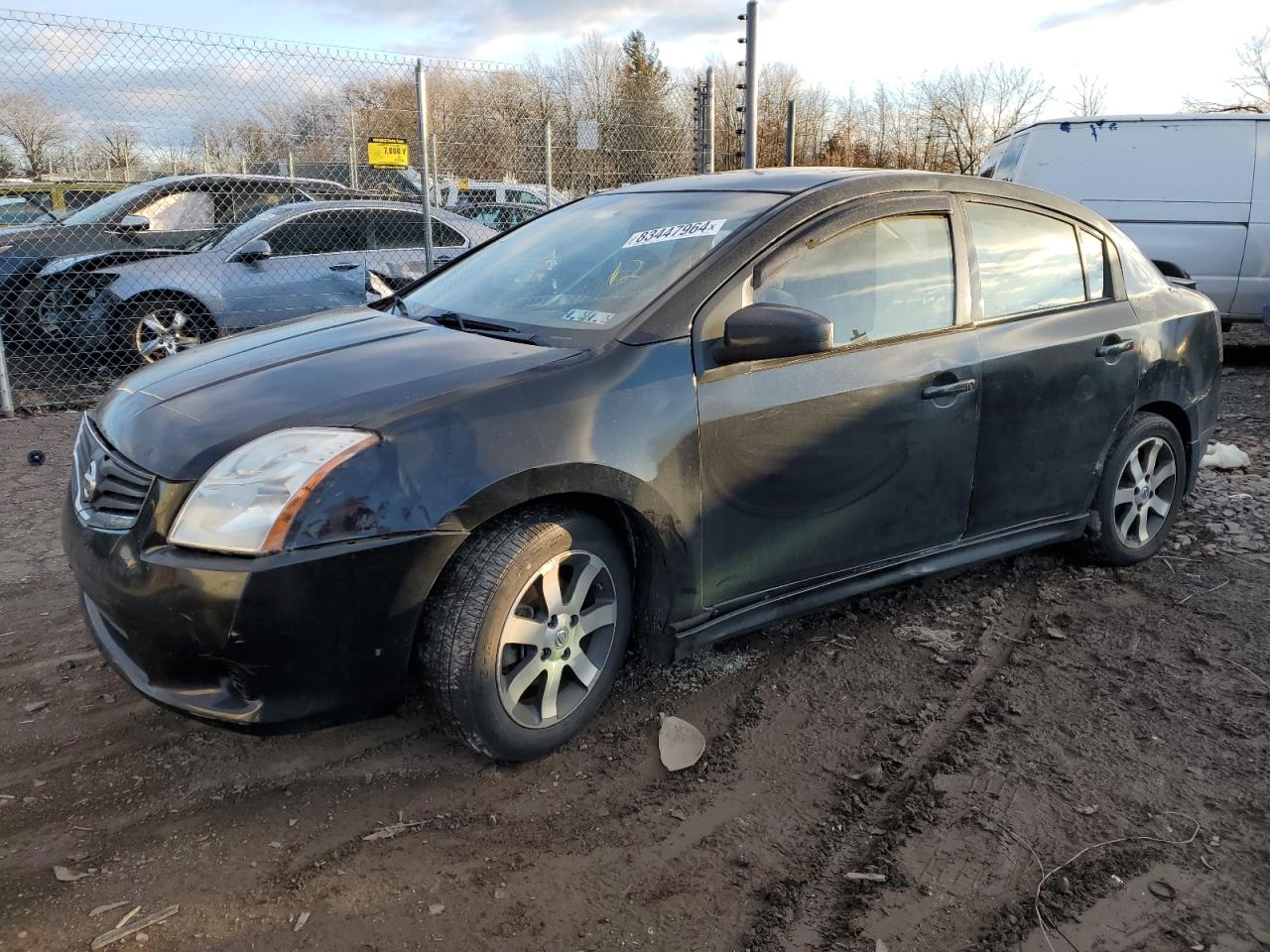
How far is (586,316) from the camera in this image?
9.69 feet

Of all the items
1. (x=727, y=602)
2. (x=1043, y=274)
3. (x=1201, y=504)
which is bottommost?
(x=1201, y=504)

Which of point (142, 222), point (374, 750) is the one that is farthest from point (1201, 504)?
point (142, 222)

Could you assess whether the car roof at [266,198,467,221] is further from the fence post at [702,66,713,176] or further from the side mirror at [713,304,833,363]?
the side mirror at [713,304,833,363]

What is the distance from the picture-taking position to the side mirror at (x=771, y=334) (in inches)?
107

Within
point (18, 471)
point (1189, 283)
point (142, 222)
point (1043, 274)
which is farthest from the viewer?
point (142, 222)

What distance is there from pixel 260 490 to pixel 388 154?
612cm

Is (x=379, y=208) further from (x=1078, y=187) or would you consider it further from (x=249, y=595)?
(x=249, y=595)

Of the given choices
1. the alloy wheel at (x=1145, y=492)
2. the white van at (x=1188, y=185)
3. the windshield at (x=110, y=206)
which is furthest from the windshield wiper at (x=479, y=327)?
the white van at (x=1188, y=185)

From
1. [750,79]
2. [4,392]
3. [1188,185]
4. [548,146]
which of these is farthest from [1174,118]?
[4,392]

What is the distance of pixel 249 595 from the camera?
2189 mm

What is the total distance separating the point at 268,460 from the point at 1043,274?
294 cm

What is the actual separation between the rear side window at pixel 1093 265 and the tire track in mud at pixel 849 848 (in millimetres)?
1811

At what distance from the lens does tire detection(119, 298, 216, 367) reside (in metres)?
7.76

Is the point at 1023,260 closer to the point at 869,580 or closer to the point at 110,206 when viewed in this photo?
the point at 869,580
